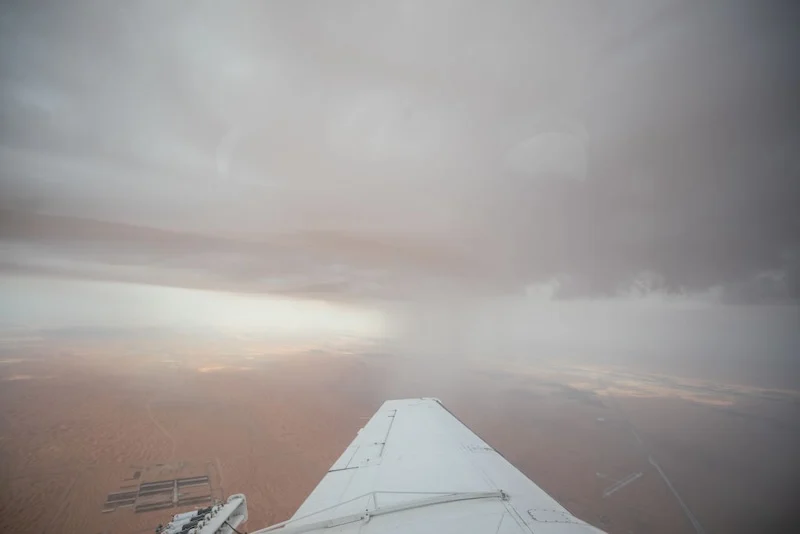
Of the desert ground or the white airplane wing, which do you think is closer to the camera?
the white airplane wing

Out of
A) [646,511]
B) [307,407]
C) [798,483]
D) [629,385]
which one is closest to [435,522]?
[646,511]

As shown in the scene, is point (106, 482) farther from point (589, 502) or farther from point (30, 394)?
point (589, 502)

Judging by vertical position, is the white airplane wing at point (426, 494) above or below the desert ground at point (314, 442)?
above

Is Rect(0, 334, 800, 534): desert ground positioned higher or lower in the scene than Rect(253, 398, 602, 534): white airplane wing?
lower

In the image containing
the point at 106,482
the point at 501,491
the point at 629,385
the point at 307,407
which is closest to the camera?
the point at 501,491

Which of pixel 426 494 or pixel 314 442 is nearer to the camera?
pixel 426 494

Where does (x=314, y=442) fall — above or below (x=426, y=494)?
below

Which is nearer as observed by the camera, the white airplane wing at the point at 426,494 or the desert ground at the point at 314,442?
the white airplane wing at the point at 426,494

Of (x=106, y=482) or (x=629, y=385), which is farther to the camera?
(x=629, y=385)
